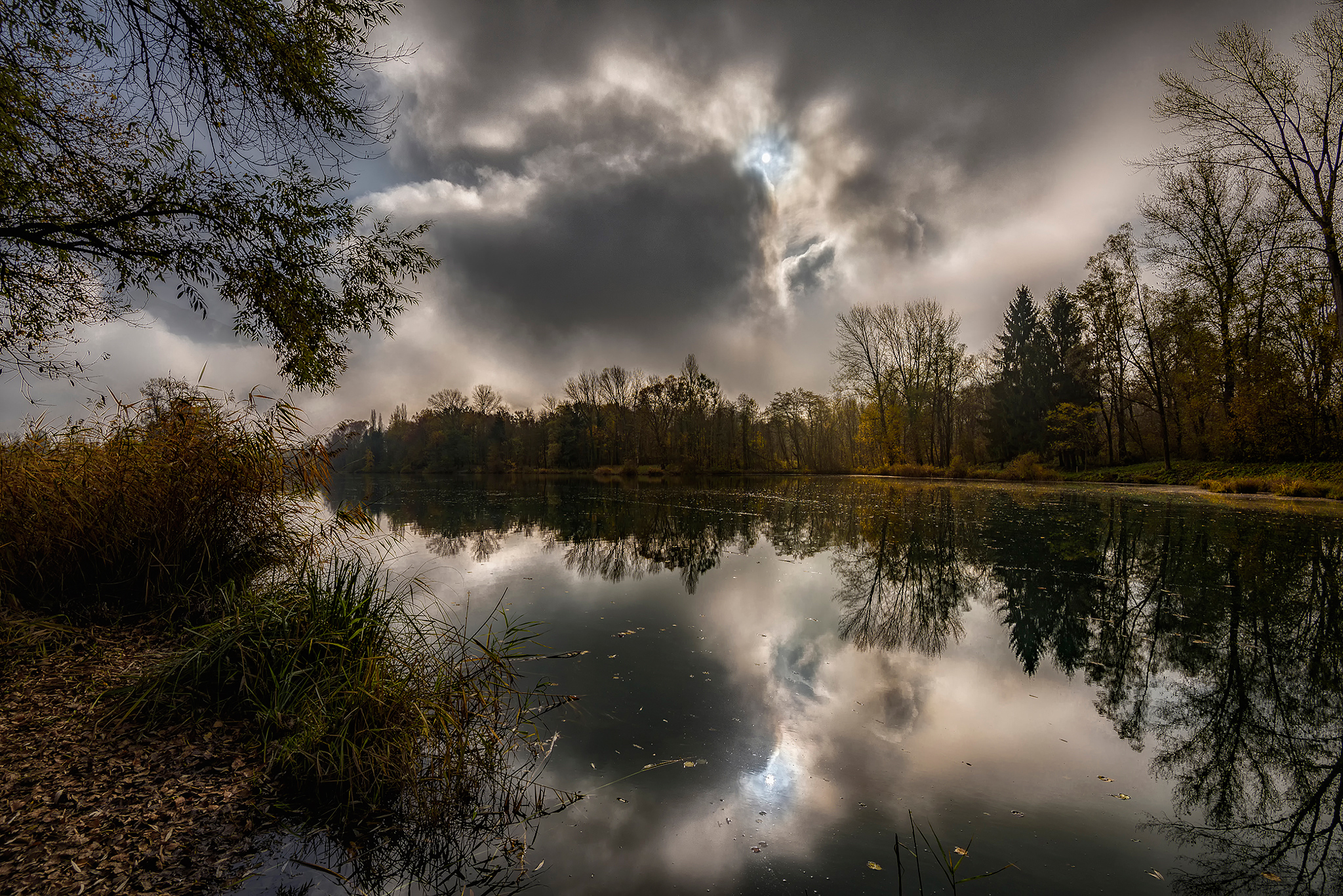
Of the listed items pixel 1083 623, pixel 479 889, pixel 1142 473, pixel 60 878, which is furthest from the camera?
pixel 1142 473

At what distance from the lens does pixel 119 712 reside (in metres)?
3.26

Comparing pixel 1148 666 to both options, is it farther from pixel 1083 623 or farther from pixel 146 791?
pixel 146 791

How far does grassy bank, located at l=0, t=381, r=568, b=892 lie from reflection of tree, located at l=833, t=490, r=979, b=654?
4.26 meters

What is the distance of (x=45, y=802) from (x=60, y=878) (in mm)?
639

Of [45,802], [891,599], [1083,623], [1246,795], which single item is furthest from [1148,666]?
[45,802]

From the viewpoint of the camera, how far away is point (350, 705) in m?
3.19

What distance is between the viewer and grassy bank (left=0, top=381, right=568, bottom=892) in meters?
2.64

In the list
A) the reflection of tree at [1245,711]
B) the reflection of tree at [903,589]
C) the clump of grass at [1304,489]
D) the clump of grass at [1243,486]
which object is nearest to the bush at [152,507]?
the reflection of tree at [903,589]

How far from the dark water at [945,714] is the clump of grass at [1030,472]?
79.3 feet

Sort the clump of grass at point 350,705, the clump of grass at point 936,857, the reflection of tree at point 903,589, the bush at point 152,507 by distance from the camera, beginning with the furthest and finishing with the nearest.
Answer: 1. the reflection of tree at point 903,589
2. the bush at point 152,507
3. the clump of grass at point 350,705
4. the clump of grass at point 936,857

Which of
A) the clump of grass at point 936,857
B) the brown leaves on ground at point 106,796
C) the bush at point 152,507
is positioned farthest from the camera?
the bush at point 152,507

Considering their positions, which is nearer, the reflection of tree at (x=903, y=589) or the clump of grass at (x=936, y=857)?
the clump of grass at (x=936, y=857)

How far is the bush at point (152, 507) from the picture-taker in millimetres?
4594

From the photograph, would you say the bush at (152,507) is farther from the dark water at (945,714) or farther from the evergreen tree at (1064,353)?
the evergreen tree at (1064,353)
